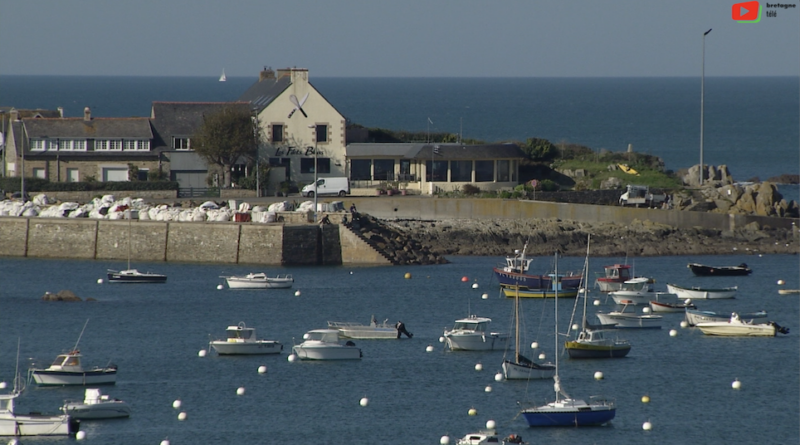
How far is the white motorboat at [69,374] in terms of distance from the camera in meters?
40.8

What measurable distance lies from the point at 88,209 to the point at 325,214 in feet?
43.8

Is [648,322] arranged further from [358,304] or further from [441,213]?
[441,213]

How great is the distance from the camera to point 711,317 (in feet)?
171

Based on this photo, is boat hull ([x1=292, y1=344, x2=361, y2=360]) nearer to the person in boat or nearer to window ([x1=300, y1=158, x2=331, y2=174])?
the person in boat

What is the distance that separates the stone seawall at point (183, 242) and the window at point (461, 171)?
1267 centimetres

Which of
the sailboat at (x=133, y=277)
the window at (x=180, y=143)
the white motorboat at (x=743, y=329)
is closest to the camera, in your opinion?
the white motorboat at (x=743, y=329)

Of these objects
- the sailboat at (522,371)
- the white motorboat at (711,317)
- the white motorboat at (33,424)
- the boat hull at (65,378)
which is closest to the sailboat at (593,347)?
the sailboat at (522,371)

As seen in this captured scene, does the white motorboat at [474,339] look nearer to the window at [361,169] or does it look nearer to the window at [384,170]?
the window at [384,170]

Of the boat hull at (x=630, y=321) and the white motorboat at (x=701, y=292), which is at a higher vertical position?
the white motorboat at (x=701, y=292)

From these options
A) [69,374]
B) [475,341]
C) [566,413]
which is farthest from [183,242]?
[566,413]

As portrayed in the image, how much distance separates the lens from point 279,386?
138ft

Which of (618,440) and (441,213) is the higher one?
(441,213)

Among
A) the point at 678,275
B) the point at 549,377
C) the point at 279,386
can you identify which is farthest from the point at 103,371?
the point at 678,275

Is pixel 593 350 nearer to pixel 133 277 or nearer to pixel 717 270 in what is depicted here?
pixel 717 270
